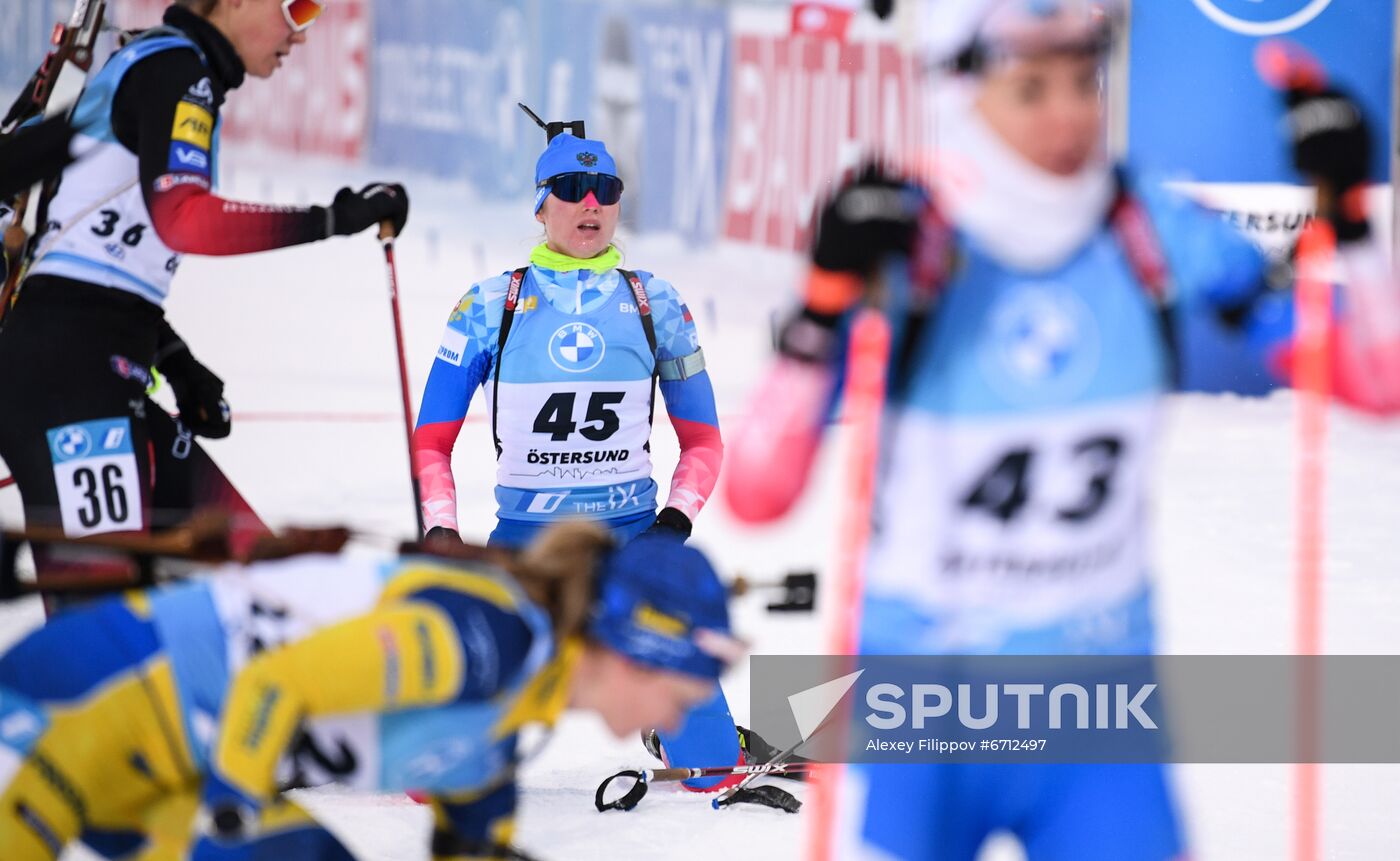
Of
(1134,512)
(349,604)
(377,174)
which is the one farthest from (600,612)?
(377,174)

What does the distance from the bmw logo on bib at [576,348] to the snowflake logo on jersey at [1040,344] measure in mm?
2406

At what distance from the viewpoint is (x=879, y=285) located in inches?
106

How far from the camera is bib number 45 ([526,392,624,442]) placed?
5074mm

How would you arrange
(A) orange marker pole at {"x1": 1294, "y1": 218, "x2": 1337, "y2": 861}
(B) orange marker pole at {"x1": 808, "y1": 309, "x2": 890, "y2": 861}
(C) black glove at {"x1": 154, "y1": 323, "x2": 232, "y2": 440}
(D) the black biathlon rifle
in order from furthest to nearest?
(C) black glove at {"x1": 154, "y1": 323, "x2": 232, "y2": 440}, (D) the black biathlon rifle, (A) orange marker pole at {"x1": 1294, "y1": 218, "x2": 1337, "y2": 861}, (B) orange marker pole at {"x1": 808, "y1": 309, "x2": 890, "y2": 861}

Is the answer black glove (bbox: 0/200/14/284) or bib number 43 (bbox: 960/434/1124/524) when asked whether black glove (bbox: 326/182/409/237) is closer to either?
black glove (bbox: 0/200/14/284)

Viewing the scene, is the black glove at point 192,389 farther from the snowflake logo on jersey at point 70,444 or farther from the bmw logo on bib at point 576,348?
the bmw logo on bib at point 576,348

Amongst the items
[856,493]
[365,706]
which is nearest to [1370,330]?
[856,493]

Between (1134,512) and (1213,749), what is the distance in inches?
122

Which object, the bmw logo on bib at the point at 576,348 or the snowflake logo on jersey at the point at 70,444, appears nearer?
the snowflake logo on jersey at the point at 70,444

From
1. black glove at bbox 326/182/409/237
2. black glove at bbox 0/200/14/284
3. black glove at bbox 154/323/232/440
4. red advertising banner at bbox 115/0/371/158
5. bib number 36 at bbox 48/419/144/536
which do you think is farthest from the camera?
red advertising banner at bbox 115/0/371/158

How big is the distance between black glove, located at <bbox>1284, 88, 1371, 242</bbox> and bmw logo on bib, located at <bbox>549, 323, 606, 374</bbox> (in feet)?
8.50

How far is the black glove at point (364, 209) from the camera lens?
14.6 feet

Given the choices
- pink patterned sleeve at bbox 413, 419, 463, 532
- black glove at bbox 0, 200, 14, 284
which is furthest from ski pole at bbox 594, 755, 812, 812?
black glove at bbox 0, 200, 14, 284

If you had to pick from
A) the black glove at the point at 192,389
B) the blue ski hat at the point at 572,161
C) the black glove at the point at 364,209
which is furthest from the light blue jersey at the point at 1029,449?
the black glove at the point at 192,389
